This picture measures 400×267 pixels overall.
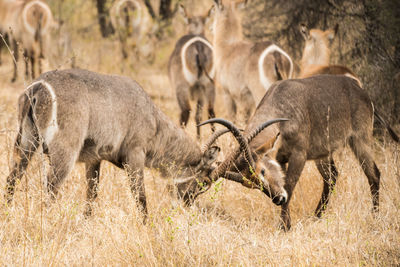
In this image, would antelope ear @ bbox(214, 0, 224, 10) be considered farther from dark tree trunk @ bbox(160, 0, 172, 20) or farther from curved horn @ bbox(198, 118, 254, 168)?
dark tree trunk @ bbox(160, 0, 172, 20)

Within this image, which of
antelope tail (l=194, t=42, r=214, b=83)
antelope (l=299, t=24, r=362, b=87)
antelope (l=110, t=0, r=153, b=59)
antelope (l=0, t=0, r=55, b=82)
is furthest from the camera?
antelope (l=110, t=0, r=153, b=59)

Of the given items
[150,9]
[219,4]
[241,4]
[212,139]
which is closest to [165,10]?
[150,9]

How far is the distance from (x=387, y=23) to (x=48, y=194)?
425cm

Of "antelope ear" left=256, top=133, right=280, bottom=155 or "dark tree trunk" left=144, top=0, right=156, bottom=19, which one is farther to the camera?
"dark tree trunk" left=144, top=0, right=156, bottom=19

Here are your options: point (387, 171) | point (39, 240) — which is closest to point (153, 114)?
point (39, 240)

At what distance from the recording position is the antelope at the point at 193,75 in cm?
744

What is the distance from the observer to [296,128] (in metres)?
4.19

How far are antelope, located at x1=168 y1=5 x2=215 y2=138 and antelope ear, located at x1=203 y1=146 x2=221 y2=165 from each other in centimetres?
266

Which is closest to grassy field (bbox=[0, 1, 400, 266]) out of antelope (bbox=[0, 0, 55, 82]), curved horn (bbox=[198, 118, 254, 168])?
curved horn (bbox=[198, 118, 254, 168])

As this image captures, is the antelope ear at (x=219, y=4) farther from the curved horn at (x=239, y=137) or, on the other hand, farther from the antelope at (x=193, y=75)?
the curved horn at (x=239, y=137)

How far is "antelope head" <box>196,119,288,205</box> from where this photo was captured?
3.92m

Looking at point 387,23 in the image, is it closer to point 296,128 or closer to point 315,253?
point 296,128

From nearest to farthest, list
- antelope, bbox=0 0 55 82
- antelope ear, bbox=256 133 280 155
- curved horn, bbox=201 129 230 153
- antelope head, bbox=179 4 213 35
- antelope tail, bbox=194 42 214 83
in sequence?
1. antelope ear, bbox=256 133 280 155
2. curved horn, bbox=201 129 230 153
3. antelope tail, bbox=194 42 214 83
4. antelope head, bbox=179 4 213 35
5. antelope, bbox=0 0 55 82

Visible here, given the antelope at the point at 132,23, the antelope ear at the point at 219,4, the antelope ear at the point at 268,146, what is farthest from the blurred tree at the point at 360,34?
the antelope at the point at 132,23
